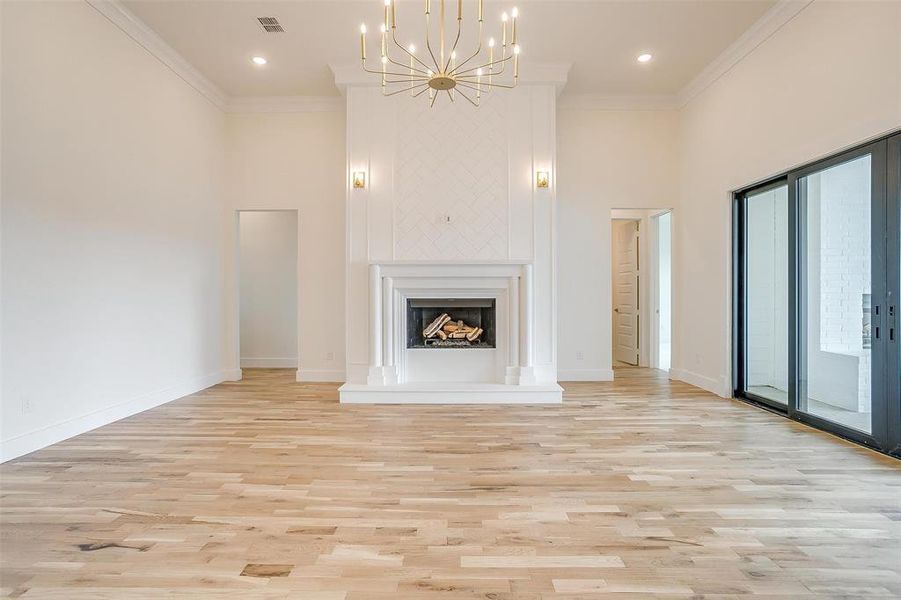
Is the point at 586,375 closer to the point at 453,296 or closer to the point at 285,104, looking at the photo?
the point at 453,296

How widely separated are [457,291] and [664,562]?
3.42m

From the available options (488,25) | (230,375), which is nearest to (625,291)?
(488,25)

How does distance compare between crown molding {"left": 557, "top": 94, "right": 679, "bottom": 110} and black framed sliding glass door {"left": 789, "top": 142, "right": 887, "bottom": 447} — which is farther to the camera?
crown molding {"left": 557, "top": 94, "right": 679, "bottom": 110}

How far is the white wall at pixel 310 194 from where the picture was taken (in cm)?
590

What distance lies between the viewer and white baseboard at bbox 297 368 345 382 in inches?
232

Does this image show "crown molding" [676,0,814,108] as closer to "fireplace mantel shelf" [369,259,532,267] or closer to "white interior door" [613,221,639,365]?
"white interior door" [613,221,639,365]

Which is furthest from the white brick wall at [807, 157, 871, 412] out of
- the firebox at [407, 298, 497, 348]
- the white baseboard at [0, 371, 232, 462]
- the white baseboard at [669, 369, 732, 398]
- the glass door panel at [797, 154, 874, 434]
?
the white baseboard at [0, 371, 232, 462]

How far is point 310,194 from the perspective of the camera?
233 inches

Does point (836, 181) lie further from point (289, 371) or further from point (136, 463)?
point (289, 371)

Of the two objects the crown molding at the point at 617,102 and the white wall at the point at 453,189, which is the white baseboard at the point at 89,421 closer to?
the white wall at the point at 453,189

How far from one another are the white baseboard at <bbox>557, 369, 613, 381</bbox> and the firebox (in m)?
1.36

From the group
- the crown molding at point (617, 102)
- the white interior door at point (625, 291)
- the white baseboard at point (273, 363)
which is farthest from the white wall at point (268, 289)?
the white interior door at point (625, 291)

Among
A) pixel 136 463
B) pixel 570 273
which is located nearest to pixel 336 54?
pixel 570 273

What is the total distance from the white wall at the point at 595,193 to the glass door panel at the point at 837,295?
2.11 m
